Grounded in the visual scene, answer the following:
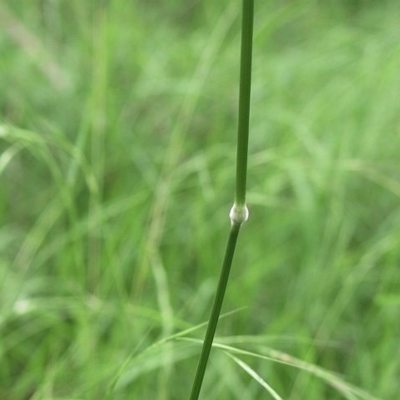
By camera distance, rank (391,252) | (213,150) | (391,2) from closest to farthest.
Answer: (391,252)
(213,150)
(391,2)

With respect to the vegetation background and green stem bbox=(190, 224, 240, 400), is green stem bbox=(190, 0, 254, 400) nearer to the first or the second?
green stem bbox=(190, 224, 240, 400)

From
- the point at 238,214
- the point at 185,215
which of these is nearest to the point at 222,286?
the point at 238,214

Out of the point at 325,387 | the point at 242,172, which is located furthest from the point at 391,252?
the point at 242,172

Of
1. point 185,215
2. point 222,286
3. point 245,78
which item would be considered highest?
point 245,78

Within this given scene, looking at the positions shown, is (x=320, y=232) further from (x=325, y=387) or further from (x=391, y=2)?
(x=391, y=2)

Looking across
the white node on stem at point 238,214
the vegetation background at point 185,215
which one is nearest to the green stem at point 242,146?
the white node on stem at point 238,214

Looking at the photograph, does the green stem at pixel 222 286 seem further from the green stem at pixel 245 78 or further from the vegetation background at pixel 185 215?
the vegetation background at pixel 185 215

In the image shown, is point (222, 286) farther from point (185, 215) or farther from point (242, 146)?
point (185, 215)

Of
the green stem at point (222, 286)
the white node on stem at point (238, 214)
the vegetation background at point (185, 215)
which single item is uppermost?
the white node on stem at point (238, 214)

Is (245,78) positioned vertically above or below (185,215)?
above
